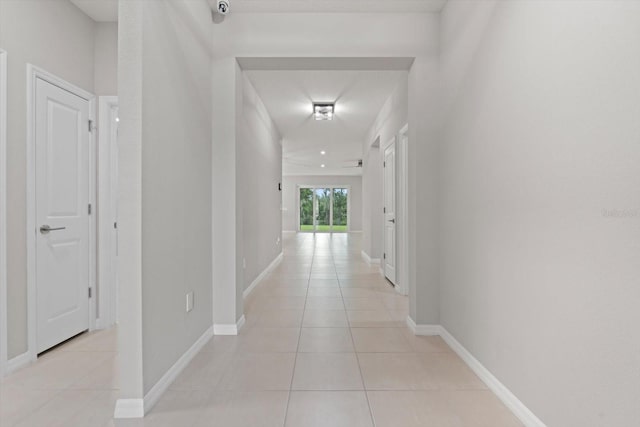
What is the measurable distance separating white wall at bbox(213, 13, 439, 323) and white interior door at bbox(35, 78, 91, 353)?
3.73 ft

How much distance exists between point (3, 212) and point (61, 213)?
49 cm

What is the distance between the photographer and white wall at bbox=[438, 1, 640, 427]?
3.98 ft

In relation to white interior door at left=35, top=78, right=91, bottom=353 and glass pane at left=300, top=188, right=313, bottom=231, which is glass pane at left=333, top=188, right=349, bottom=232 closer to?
glass pane at left=300, top=188, right=313, bottom=231

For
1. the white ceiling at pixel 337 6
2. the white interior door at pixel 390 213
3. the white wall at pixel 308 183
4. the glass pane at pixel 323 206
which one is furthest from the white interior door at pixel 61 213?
the glass pane at pixel 323 206

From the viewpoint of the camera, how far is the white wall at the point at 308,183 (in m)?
15.3

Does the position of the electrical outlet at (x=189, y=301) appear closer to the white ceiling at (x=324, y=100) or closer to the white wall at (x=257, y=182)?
the white wall at (x=257, y=182)

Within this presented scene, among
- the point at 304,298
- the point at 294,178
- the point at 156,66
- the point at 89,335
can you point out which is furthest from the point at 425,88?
the point at 294,178

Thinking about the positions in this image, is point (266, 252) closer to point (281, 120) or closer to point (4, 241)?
point (281, 120)

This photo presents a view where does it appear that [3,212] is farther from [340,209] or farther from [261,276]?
[340,209]

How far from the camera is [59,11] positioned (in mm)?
2730

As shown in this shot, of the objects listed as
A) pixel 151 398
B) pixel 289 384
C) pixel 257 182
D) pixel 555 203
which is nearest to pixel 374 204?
pixel 257 182

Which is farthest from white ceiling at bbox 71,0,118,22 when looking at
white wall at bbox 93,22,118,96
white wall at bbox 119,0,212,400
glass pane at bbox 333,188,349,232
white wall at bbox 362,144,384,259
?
glass pane at bbox 333,188,349,232

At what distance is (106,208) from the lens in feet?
10.3

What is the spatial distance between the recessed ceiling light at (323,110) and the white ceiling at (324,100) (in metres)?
0.10
